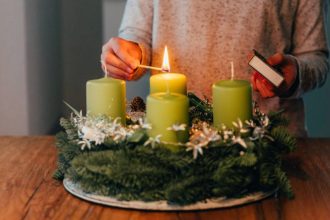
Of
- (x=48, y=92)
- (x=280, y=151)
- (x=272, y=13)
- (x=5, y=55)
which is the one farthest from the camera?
(x=48, y=92)

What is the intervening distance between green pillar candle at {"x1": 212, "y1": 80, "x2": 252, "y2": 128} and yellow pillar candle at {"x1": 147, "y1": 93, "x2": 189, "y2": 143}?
0.08 m

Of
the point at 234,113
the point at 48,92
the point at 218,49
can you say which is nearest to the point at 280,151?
the point at 234,113

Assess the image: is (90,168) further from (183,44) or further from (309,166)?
(183,44)

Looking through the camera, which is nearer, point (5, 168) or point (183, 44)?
point (5, 168)

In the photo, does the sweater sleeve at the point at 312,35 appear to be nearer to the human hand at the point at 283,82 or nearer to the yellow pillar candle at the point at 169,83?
the human hand at the point at 283,82

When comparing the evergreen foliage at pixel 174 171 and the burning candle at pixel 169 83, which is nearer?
the evergreen foliage at pixel 174 171

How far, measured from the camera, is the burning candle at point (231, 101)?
1.09m

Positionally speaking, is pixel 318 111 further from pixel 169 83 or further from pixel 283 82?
pixel 169 83

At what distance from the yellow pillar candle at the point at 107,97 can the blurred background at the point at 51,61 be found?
1213 mm

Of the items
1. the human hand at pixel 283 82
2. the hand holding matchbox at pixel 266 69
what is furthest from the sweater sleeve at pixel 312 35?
the hand holding matchbox at pixel 266 69

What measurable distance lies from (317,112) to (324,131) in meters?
0.07

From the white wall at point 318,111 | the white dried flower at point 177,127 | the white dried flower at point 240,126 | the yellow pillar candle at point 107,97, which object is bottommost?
the white wall at point 318,111

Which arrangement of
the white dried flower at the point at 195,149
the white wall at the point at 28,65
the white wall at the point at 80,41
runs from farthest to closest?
the white wall at the point at 80,41, the white wall at the point at 28,65, the white dried flower at the point at 195,149

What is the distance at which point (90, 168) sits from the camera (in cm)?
104
